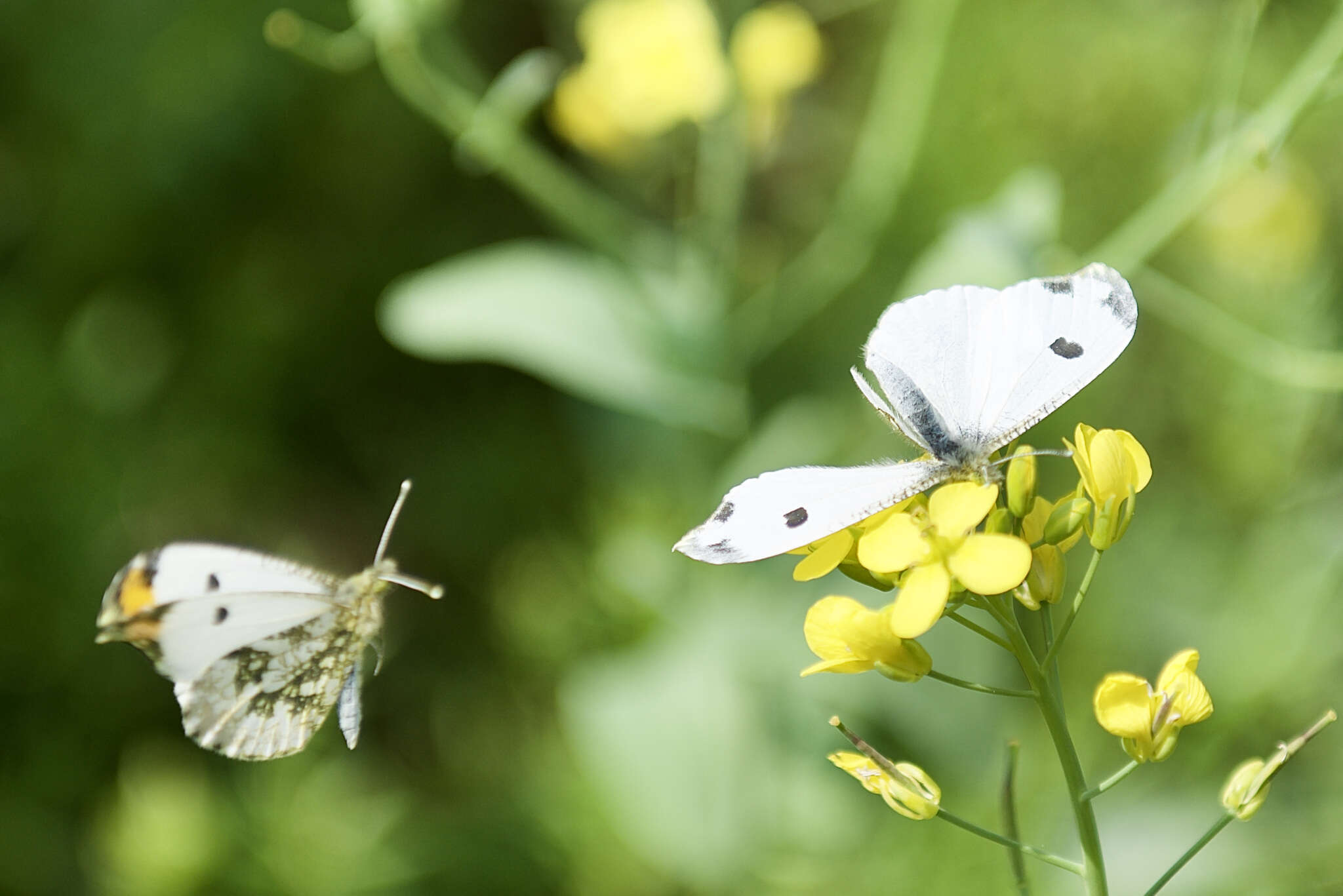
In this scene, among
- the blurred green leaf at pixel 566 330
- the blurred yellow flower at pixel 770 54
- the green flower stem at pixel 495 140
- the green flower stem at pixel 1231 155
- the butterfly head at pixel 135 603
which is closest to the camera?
the butterfly head at pixel 135 603

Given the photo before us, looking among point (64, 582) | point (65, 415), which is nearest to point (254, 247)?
point (65, 415)

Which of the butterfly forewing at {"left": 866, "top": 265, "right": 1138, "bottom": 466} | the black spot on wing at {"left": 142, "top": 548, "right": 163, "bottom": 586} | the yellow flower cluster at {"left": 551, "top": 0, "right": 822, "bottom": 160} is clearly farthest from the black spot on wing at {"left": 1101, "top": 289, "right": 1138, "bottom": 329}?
the yellow flower cluster at {"left": 551, "top": 0, "right": 822, "bottom": 160}

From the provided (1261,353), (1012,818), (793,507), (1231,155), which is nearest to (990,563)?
(793,507)

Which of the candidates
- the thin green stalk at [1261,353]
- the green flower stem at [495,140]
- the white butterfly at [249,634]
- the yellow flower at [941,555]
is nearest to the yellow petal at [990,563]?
the yellow flower at [941,555]

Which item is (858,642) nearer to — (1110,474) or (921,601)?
(921,601)

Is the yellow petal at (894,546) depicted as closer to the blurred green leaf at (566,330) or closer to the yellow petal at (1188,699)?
the yellow petal at (1188,699)
